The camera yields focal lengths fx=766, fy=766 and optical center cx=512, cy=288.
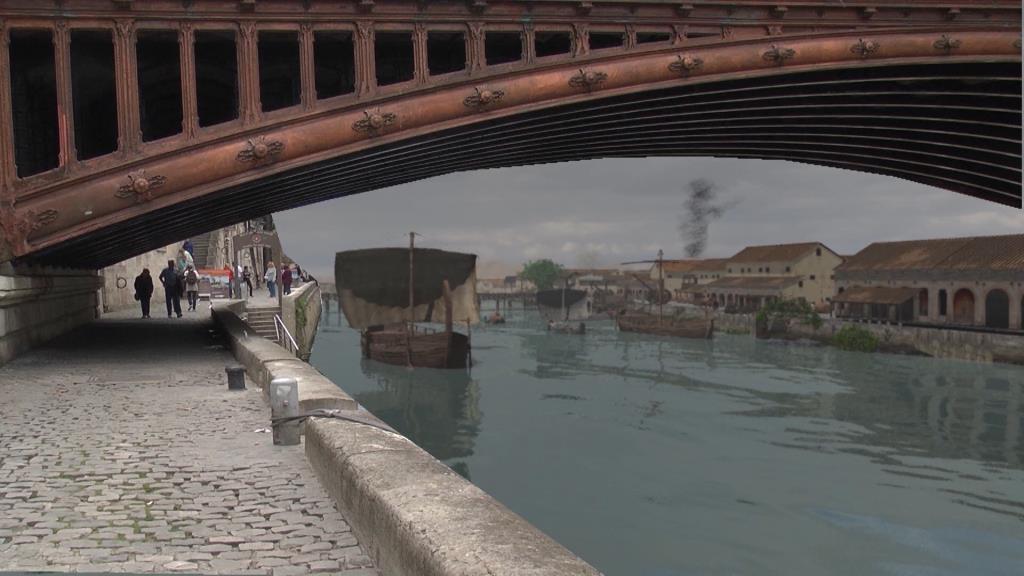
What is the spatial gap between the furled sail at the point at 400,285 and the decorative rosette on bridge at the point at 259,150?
3080cm

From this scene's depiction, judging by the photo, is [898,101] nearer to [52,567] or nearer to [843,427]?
[843,427]

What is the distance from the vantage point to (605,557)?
17.7 meters

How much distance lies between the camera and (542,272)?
549 feet

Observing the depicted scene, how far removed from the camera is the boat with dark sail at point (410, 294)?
47.3m

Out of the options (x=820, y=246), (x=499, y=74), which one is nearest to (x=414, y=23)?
(x=499, y=74)

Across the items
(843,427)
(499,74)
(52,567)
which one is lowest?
(843,427)

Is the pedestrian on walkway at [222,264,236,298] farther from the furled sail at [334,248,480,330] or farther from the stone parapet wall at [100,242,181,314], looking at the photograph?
the furled sail at [334,248,480,330]

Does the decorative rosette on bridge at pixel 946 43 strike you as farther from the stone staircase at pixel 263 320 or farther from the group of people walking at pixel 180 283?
the group of people walking at pixel 180 283

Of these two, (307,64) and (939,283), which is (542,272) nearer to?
(939,283)

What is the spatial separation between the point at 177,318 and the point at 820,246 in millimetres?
68413

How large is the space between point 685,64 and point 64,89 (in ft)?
42.8

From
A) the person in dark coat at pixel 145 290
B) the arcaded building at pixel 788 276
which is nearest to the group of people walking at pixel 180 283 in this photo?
the person in dark coat at pixel 145 290

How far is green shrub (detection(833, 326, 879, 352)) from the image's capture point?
56991mm

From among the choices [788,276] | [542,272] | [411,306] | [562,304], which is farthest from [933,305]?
[542,272]
